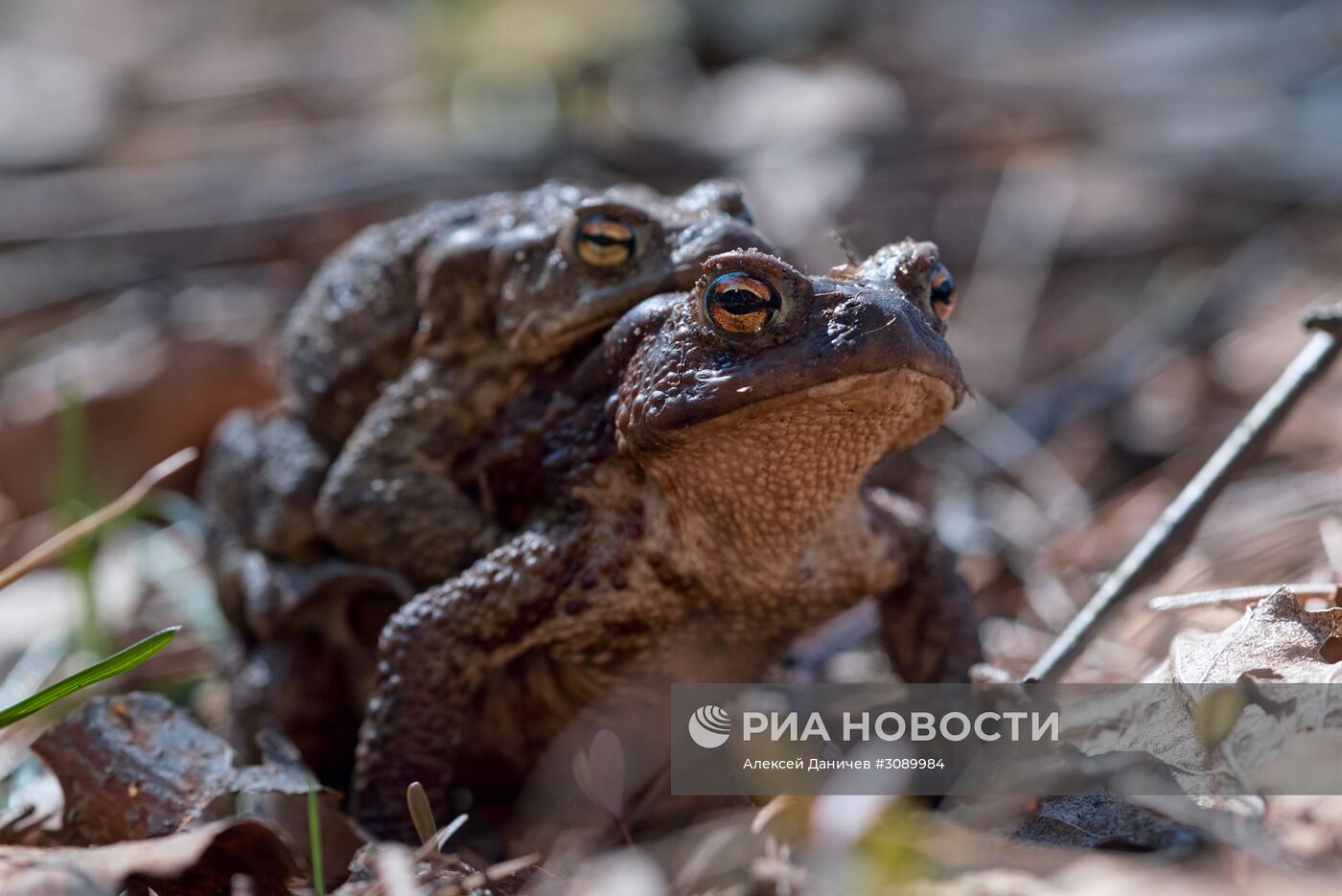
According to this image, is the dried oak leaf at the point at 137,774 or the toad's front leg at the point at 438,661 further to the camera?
the toad's front leg at the point at 438,661

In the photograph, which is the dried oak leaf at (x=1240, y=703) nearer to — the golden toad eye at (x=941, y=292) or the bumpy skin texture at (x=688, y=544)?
the bumpy skin texture at (x=688, y=544)

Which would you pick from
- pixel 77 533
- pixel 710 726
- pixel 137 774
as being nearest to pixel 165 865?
pixel 137 774

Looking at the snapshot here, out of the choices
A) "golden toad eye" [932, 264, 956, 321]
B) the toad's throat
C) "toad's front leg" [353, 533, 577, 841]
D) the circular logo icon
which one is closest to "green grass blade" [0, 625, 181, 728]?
"toad's front leg" [353, 533, 577, 841]

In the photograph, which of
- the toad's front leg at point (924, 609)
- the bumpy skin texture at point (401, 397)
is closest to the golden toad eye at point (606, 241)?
the bumpy skin texture at point (401, 397)

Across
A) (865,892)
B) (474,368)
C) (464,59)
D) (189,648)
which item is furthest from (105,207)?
(865,892)

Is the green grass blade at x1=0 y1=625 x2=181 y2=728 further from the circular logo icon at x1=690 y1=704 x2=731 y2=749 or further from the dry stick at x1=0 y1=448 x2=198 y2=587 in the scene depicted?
the circular logo icon at x1=690 y1=704 x2=731 y2=749

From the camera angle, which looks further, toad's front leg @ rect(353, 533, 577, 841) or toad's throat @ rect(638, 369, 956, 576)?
toad's front leg @ rect(353, 533, 577, 841)
